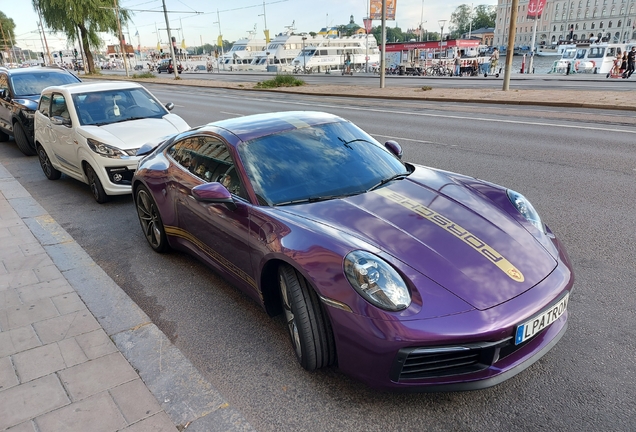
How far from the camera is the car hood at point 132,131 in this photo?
629 centimetres

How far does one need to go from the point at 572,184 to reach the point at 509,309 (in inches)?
197

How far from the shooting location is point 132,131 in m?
6.62

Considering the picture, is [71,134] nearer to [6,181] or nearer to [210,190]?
[6,181]

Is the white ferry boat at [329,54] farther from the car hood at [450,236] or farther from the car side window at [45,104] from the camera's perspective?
the car hood at [450,236]

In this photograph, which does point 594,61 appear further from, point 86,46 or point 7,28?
point 7,28

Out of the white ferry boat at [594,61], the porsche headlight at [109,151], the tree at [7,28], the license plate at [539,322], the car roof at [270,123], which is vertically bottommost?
the white ferry boat at [594,61]

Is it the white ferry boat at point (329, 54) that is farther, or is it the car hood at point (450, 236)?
the white ferry boat at point (329, 54)

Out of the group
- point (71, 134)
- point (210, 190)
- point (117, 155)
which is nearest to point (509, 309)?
point (210, 190)

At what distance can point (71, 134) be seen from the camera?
264 inches

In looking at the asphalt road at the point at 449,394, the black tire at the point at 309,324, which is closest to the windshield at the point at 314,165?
the black tire at the point at 309,324

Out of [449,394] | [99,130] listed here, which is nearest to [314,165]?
[449,394]

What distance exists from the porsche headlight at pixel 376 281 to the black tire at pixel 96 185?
5.05 metres

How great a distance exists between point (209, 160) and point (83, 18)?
5044 cm

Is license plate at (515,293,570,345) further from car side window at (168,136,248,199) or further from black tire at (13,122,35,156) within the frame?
black tire at (13,122,35,156)
